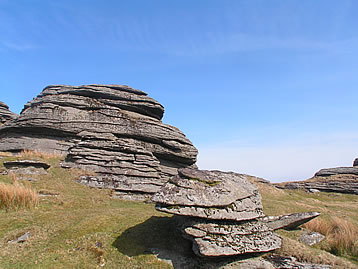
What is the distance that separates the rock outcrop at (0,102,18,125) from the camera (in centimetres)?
4747

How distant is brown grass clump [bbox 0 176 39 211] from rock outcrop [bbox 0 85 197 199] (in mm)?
8008

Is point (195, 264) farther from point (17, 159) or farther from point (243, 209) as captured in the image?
point (17, 159)

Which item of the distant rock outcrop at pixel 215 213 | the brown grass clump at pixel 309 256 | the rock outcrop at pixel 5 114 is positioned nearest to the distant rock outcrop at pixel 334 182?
the brown grass clump at pixel 309 256

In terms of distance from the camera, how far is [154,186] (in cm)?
2742

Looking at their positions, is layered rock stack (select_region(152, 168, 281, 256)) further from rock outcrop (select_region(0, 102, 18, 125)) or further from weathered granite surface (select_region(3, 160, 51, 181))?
rock outcrop (select_region(0, 102, 18, 125))

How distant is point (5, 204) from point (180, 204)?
12.8 m

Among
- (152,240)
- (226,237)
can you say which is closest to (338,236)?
(226,237)

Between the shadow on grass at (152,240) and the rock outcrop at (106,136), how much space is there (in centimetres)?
1199

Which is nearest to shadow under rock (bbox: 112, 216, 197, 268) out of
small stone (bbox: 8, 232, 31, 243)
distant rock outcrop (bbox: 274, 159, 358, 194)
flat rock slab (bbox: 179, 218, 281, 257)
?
flat rock slab (bbox: 179, 218, 281, 257)

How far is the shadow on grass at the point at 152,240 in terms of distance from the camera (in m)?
11.7

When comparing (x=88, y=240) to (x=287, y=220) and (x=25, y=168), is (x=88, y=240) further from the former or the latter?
(x=25, y=168)

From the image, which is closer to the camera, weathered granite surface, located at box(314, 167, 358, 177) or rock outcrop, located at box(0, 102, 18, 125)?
rock outcrop, located at box(0, 102, 18, 125)

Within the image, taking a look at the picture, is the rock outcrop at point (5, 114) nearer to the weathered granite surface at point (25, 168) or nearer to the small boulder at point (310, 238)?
the weathered granite surface at point (25, 168)

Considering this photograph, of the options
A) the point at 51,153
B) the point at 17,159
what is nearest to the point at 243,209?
the point at 17,159
